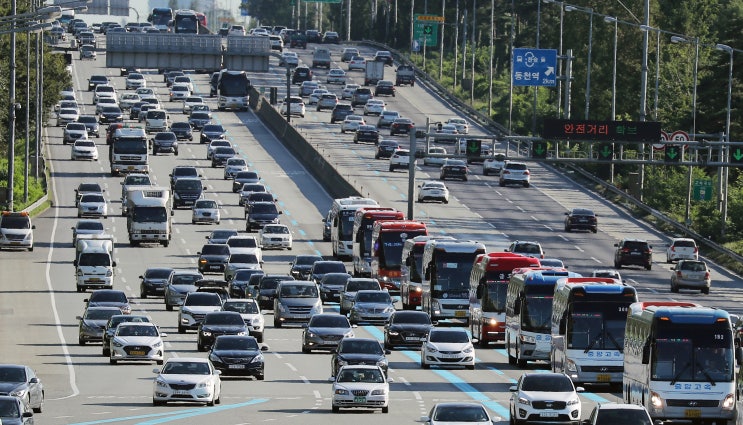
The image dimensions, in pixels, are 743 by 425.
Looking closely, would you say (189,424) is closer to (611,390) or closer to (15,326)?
(611,390)

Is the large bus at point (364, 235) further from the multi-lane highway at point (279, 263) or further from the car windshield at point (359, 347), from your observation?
the car windshield at point (359, 347)

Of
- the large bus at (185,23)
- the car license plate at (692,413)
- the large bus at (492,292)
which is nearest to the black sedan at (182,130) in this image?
the large bus at (185,23)

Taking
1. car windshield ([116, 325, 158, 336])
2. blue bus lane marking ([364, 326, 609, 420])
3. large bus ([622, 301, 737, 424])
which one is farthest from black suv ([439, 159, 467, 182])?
large bus ([622, 301, 737, 424])

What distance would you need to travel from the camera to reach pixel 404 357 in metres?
56.2

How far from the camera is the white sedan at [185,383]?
42250 mm

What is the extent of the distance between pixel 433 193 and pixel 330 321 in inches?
2102

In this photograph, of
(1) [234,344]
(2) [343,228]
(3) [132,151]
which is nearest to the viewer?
(1) [234,344]

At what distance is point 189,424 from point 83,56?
499 ft

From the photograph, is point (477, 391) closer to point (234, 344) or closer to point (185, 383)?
point (234, 344)

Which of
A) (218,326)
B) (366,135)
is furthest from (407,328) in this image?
(366,135)

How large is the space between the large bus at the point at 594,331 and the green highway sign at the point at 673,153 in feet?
146

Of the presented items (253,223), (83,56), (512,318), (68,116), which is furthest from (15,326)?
(83,56)

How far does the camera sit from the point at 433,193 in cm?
10888

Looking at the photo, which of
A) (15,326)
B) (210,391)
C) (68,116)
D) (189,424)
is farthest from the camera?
(68,116)
